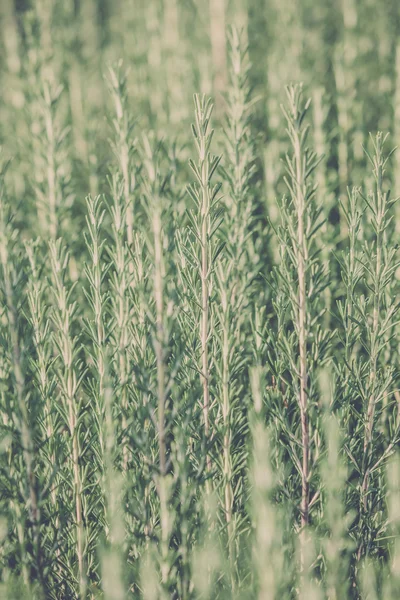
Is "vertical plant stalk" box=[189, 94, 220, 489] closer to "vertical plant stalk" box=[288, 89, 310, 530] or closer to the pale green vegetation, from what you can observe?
the pale green vegetation

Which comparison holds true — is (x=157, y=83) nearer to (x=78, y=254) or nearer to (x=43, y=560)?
(x=78, y=254)

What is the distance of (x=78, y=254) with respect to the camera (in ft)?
4.74

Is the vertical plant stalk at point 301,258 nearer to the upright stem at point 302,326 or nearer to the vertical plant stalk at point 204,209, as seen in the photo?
the upright stem at point 302,326

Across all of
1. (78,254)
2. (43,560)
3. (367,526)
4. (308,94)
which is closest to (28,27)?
(78,254)

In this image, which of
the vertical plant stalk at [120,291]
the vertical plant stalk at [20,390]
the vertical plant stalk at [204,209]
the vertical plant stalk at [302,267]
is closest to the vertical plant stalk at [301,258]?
the vertical plant stalk at [302,267]

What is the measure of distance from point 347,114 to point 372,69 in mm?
421

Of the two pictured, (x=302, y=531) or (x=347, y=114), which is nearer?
(x=302, y=531)

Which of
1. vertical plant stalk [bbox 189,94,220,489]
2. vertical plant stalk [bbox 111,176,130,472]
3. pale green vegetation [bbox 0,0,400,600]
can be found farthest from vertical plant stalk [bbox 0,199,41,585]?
vertical plant stalk [bbox 189,94,220,489]

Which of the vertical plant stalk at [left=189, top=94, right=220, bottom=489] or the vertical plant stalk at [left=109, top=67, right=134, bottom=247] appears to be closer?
the vertical plant stalk at [left=189, top=94, right=220, bottom=489]

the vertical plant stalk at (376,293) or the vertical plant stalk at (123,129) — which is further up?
the vertical plant stalk at (123,129)

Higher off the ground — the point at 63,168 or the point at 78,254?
the point at 63,168

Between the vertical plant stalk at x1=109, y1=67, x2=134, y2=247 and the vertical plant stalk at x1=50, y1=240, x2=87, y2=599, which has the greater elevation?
the vertical plant stalk at x1=109, y1=67, x2=134, y2=247

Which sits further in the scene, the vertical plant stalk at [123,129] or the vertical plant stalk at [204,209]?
the vertical plant stalk at [123,129]

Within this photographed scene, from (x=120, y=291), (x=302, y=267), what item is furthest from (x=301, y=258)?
(x=120, y=291)
